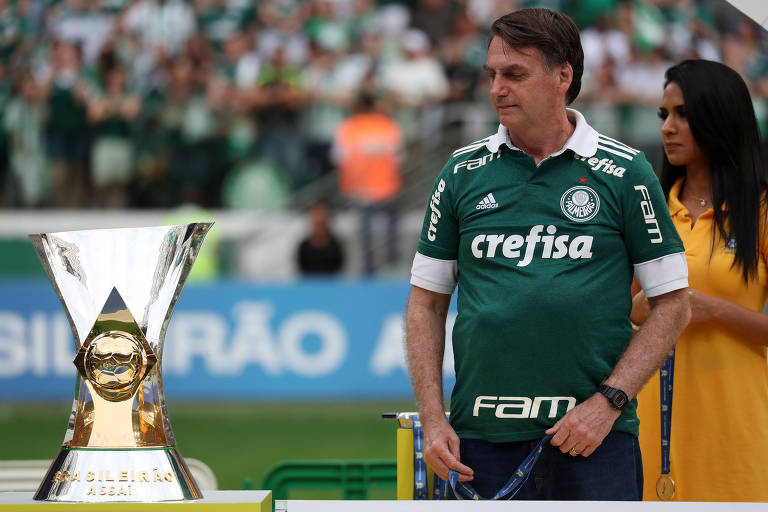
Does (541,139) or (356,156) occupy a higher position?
(356,156)

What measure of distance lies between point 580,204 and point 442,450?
1.99 feet

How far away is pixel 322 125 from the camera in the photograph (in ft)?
38.5

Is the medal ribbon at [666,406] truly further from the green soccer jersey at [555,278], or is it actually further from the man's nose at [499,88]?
the man's nose at [499,88]

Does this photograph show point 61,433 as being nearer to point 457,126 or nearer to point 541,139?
point 457,126

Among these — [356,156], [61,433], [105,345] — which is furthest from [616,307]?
[356,156]

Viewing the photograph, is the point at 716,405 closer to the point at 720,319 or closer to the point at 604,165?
the point at 720,319

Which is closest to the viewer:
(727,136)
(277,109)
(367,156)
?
(727,136)

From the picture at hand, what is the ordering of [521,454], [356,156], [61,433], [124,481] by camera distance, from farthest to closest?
1. [356,156]
2. [61,433]
3. [521,454]
4. [124,481]

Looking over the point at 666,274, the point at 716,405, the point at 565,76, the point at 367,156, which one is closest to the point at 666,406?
the point at 716,405

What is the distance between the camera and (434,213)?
8.80 ft

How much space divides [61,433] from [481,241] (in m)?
6.74

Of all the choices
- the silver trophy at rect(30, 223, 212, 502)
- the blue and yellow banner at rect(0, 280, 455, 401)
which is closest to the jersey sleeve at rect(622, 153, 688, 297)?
the silver trophy at rect(30, 223, 212, 502)

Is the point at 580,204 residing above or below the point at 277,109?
below

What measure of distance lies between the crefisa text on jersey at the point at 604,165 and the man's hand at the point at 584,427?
484mm
